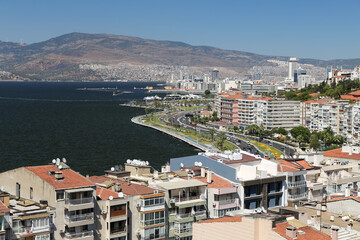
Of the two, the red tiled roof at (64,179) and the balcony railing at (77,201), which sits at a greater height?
the red tiled roof at (64,179)

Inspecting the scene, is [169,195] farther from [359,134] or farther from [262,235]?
[359,134]

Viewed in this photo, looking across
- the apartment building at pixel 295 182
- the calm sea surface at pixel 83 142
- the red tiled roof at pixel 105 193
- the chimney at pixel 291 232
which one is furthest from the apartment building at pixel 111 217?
the calm sea surface at pixel 83 142

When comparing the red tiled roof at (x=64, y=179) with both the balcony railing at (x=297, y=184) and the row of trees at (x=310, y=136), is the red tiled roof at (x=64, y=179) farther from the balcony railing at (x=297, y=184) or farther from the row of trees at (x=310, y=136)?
the row of trees at (x=310, y=136)

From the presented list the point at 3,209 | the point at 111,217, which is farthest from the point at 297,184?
the point at 3,209

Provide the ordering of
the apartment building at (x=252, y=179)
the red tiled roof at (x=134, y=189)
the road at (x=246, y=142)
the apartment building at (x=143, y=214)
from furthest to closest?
1. the road at (x=246, y=142)
2. the apartment building at (x=252, y=179)
3. the red tiled roof at (x=134, y=189)
4. the apartment building at (x=143, y=214)

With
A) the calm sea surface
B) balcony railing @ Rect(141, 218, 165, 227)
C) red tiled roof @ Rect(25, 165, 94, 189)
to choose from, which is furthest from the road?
red tiled roof @ Rect(25, 165, 94, 189)

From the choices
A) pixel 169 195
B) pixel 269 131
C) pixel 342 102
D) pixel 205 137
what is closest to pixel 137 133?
pixel 205 137

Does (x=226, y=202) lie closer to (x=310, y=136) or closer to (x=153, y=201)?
(x=153, y=201)
